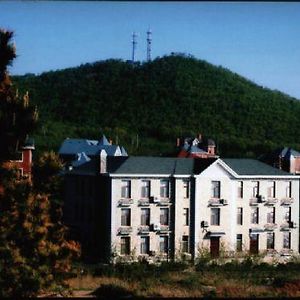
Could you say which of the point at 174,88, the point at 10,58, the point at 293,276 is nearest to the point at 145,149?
the point at 174,88

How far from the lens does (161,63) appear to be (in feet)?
236

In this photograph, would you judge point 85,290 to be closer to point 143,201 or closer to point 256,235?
point 143,201

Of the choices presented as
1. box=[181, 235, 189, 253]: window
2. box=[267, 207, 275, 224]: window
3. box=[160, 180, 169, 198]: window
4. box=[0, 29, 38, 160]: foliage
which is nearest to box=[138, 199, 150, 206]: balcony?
box=[160, 180, 169, 198]: window

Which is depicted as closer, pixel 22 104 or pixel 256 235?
pixel 22 104

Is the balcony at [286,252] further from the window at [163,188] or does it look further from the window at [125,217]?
the window at [125,217]

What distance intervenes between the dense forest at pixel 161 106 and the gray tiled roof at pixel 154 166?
59.8ft

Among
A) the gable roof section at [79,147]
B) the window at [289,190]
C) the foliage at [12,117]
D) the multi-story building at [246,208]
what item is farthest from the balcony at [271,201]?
the foliage at [12,117]

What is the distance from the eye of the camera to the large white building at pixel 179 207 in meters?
22.8

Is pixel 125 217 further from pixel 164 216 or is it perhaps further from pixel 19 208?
pixel 19 208

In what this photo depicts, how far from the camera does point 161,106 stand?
198 feet

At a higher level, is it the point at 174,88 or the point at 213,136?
the point at 174,88

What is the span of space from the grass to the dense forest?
65.9ft

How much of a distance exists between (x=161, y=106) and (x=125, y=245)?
38.4 meters

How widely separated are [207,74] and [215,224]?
151 feet
